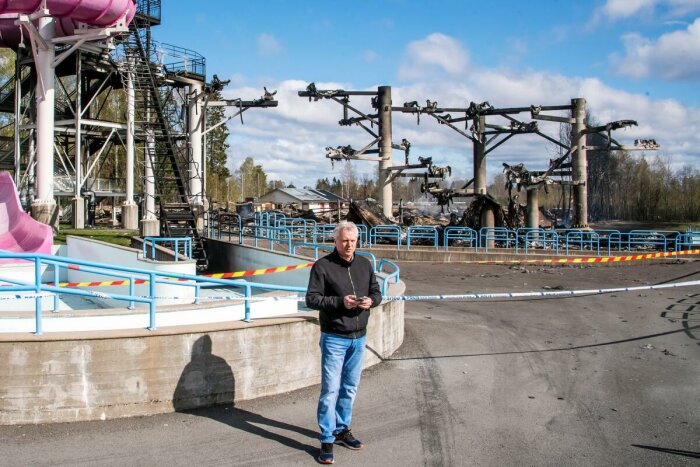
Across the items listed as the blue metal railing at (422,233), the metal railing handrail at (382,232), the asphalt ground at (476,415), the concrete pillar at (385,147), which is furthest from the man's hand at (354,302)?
the concrete pillar at (385,147)

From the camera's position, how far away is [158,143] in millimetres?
25547

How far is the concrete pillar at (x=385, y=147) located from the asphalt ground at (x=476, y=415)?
21192mm

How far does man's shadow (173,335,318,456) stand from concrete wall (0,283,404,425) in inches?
0.4

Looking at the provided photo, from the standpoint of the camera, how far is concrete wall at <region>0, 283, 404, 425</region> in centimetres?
605

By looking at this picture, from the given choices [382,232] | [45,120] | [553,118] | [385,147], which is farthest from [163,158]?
[553,118]

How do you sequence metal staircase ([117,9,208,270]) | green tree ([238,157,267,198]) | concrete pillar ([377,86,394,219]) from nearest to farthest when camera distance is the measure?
metal staircase ([117,9,208,270]) < concrete pillar ([377,86,394,219]) < green tree ([238,157,267,198])

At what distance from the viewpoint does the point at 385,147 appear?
3225 cm

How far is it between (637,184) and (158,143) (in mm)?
65452

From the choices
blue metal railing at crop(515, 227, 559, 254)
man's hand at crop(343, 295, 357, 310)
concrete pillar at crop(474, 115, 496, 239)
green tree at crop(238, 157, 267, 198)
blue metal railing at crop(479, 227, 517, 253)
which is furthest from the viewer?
green tree at crop(238, 157, 267, 198)

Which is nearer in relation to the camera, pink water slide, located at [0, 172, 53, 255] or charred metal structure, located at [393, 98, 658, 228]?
pink water slide, located at [0, 172, 53, 255]

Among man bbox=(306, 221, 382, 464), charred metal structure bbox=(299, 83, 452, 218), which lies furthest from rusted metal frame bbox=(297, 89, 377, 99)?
man bbox=(306, 221, 382, 464)

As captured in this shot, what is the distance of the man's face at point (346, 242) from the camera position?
5.41 metres

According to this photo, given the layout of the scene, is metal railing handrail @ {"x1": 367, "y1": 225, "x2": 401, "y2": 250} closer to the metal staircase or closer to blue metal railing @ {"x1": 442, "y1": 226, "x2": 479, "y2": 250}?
blue metal railing @ {"x1": 442, "y1": 226, "x2": 479, "y2": 250}

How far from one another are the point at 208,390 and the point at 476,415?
Answer: 2.72 metres
